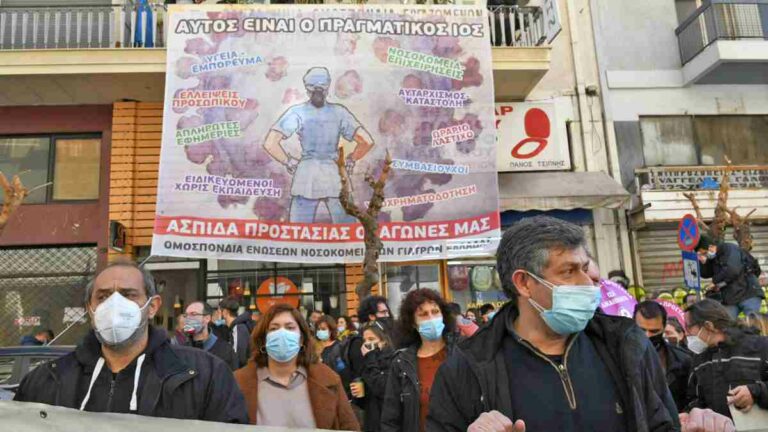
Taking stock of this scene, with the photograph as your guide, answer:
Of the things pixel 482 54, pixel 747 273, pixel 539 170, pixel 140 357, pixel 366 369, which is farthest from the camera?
pixel 539 170

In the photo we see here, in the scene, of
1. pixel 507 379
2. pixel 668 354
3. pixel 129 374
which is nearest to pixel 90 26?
pixel 129 374

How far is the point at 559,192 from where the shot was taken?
11.7 m

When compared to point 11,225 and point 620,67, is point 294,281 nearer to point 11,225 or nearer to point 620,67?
point 11,225

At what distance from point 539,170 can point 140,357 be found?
1097cm

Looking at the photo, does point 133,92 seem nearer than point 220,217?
No

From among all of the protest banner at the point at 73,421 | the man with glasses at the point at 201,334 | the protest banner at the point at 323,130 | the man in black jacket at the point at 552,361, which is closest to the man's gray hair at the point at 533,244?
the man in black jacket at the point at 552,361

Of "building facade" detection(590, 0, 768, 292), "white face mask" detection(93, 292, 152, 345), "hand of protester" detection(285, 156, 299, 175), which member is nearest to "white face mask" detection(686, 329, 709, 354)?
"white face mask" detection(93, 292, 152, 345)

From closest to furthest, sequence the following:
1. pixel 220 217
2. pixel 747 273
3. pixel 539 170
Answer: pixel 747 273 < pixel 220 217 < pixel 539 170

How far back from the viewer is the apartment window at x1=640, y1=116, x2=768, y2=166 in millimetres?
13281

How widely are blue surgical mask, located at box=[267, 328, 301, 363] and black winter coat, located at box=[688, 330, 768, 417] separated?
2.56 meters

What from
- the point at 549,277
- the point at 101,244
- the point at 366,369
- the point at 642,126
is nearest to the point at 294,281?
the point at 101,244

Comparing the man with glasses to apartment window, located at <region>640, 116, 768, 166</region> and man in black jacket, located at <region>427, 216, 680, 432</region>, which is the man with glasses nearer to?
man in black jacket, located at <region>427, 216, 680, 432</region>

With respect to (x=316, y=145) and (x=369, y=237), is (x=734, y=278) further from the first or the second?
(x=316, y=145)

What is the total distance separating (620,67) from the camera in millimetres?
13516
